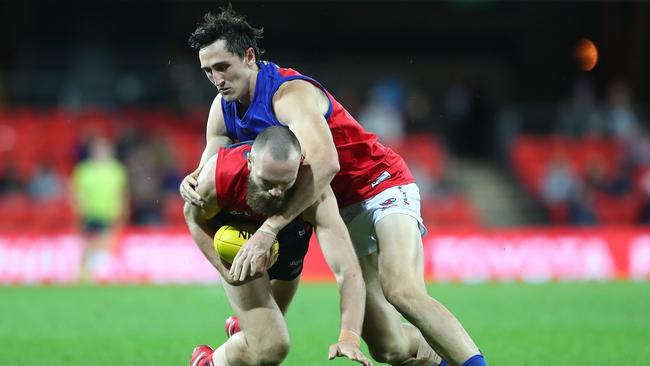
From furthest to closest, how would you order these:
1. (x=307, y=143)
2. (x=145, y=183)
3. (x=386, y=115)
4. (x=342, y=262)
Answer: (x=386, y=115) → (x=145, y=183) → (x=307, y=143) → (x=342, y=262)

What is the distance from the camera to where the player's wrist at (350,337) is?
190 inches

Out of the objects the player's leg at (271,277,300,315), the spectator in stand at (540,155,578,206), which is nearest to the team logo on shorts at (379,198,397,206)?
the player's leg at (271,277,300,315)

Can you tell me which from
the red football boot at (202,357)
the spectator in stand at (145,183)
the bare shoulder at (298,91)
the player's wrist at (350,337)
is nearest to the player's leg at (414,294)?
the player's wrist at (350,337)

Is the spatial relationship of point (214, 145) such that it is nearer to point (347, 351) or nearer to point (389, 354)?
point (389, 354)

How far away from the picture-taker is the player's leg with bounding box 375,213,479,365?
17.6 ft

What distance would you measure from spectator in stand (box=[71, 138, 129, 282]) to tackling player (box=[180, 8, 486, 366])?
9.35 metres

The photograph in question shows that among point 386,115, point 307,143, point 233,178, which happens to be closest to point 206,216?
point 233,178

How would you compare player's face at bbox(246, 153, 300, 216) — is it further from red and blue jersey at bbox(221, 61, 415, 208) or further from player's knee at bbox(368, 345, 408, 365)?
player's knee at bbox(368, 345, 408, 365)

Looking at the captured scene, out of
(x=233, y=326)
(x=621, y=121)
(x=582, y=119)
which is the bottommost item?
(x=233, y=326)

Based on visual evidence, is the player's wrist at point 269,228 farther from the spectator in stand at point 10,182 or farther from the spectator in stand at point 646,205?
the spectator in stand at point 646,205

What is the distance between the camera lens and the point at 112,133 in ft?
61.8

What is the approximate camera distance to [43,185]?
55.2ft

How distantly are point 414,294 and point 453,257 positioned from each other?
10.4 meters

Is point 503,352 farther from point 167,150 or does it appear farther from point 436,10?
point 436,10
